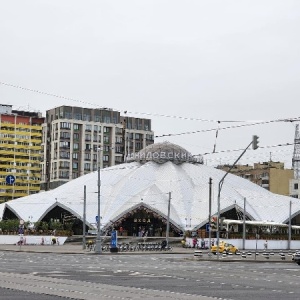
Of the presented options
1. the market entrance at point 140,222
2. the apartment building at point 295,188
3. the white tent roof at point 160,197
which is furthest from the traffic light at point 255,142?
the apartment building at point 295,188

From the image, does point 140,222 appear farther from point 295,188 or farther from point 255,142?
point 255,142

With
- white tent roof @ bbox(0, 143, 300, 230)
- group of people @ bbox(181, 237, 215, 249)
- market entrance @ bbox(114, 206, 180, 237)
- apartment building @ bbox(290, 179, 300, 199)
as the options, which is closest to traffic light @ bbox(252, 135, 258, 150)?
group of people @ bbox(181, 237, 215, 249)

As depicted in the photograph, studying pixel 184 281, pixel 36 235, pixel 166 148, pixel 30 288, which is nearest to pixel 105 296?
pixel 30 288

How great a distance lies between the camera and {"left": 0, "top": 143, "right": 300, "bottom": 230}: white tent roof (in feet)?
418

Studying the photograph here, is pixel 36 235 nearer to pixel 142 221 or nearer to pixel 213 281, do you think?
pixel 142 221

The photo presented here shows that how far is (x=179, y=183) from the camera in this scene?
138250mm

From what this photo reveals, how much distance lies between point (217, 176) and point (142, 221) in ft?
70.8

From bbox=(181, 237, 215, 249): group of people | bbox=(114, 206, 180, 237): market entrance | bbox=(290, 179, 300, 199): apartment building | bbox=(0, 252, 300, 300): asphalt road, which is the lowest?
bbox=(0, 252, 300, 300): asphalt road

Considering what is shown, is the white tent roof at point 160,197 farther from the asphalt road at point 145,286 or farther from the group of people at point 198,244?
the asphalt road at point 145,286

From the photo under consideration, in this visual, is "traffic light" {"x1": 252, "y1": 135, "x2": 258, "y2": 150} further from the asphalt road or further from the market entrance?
the market entrance

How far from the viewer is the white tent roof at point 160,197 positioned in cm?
12750

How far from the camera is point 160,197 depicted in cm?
13050

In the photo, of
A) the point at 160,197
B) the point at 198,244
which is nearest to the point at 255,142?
the point at 198,244

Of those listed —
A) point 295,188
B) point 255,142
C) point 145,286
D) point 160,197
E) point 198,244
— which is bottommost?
point 145,286
